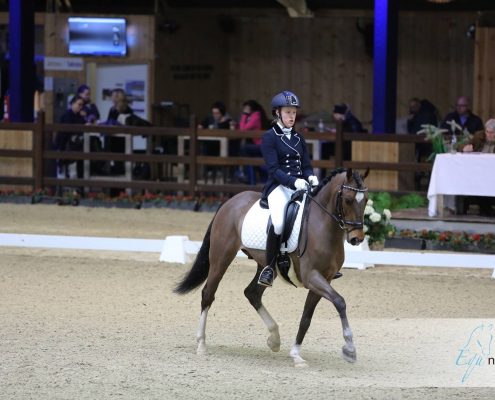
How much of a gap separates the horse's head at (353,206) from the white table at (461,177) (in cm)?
659

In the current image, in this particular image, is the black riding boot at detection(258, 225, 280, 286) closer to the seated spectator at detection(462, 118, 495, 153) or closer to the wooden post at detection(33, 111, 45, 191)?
the seated spectator at detection(462, 118, 495, 153)

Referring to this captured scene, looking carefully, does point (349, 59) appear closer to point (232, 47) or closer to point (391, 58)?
point (232, 47)

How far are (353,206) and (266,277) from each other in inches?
30.3

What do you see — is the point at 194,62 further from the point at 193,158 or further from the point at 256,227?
the point at 256,227

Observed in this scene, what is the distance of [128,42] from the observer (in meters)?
20.4

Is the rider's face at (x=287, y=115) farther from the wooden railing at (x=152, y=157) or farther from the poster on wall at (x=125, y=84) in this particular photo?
the poster on wall at (x=125, y=84)

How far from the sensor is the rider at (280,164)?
311 inches

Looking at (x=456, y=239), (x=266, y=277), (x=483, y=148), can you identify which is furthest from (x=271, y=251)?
(x=483, y=148)

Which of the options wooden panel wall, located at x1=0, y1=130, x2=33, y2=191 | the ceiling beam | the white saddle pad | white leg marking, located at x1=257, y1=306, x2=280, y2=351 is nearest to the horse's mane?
the white saddle pad

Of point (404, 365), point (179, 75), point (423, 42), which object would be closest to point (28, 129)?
point (179, 75)

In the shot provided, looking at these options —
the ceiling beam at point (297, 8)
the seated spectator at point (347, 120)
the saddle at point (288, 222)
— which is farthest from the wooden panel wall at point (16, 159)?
the saddle at point (288, 222)

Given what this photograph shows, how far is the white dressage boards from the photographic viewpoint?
11188 millimetres

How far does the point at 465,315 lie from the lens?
9.61m

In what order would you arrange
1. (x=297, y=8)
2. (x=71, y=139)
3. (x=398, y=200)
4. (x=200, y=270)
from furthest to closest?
1. (x=297, y=8)
2. (x=71, y=139)
3. (x=398, y=200)
4. (x=200, y=270)
